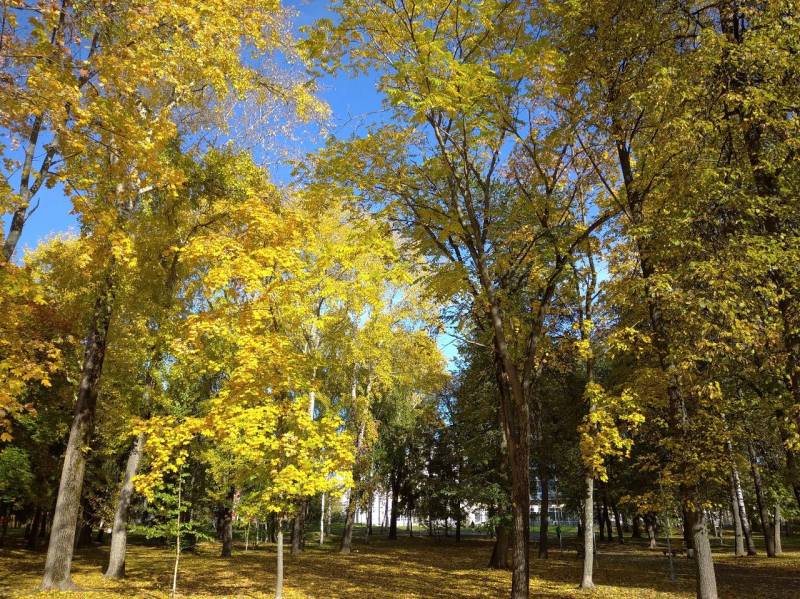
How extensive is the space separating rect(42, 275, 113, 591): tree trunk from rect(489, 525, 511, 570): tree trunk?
39.9ft

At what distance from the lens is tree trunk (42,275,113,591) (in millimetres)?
9484

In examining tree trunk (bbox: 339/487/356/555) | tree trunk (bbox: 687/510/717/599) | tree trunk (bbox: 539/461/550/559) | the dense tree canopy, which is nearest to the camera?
the dense tree canopy

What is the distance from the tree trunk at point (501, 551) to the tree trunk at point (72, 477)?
39.9 ft

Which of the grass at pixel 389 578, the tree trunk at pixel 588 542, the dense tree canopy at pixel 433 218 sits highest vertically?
the dense tree canopy at pixel 433 218

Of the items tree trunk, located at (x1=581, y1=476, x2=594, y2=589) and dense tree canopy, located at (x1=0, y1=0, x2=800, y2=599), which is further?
tree trunk, located at (x1=581, y1=476, x2=594, y2=589)

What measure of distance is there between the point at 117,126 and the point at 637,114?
26.5 ft

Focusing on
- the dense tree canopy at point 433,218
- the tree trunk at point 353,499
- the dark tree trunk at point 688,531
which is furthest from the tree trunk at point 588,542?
the tree trunk at point 353,499

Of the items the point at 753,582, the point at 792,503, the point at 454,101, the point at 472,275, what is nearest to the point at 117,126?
the point at 454,101

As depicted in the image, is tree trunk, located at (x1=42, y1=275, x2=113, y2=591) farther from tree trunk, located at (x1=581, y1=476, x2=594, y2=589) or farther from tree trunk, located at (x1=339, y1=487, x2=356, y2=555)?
tree trunk, located at (x1=339, y1=487, x2=356, y2=555)

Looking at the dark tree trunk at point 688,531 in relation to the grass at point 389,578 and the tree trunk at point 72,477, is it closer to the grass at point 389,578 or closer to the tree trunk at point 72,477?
the grass at point 389,578

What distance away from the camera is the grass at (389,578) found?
36.2 feet

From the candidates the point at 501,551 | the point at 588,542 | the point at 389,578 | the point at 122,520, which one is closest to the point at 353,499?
the point at 501,551

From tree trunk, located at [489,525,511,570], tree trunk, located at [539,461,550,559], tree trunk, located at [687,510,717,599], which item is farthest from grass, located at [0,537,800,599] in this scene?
tree trunk, located at [687,510,717,599]

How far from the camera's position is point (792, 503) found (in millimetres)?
19125
